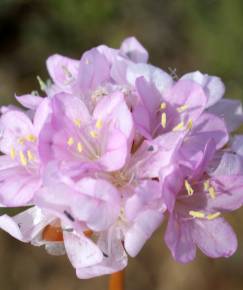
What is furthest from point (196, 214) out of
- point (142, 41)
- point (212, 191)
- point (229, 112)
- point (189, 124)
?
point (142, 41)

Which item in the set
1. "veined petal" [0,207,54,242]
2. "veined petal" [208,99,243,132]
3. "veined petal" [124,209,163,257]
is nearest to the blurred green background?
"veined petal" [208,99,243,132]

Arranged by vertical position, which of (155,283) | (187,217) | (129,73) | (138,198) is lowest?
(155,283)

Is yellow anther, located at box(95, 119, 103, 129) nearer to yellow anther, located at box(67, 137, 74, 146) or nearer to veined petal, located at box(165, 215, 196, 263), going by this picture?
yellow anther, located at box(67, 137, 74, 146)

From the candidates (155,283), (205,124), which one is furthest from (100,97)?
(155,283)

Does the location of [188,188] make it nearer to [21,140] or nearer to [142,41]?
[21,140]

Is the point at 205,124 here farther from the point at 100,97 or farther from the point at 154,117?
the point at 100,97

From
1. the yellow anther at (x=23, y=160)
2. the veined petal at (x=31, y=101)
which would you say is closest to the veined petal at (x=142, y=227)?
the yellow anther at (x=23, y=160)
